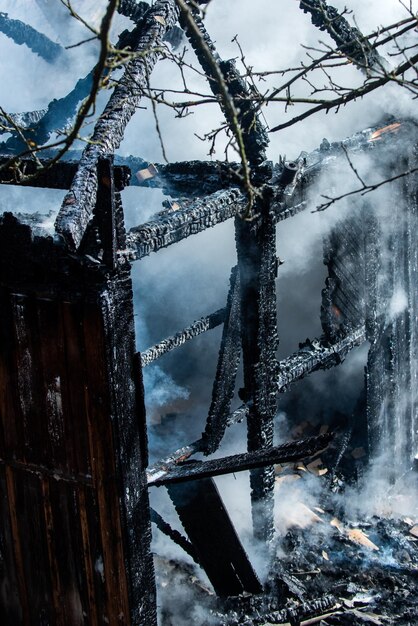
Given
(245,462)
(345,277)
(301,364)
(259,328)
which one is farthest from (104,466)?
(345,277)

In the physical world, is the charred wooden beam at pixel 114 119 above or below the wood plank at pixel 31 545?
above

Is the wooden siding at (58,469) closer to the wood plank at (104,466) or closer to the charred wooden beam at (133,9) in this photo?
the wood plank at (104,466)

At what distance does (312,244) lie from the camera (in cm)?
974

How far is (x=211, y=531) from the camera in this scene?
17.6ft

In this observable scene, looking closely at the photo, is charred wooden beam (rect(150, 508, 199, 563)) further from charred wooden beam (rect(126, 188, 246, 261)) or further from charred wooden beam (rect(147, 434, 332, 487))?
charred wooden beam (rect(126, 188, 246, 261))

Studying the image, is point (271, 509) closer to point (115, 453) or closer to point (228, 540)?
point (228, 540)

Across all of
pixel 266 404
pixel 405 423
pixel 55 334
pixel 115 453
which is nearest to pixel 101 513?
pixel 115 453

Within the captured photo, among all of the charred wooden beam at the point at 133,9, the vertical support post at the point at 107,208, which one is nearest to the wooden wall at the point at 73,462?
the vertical support post at the point at 107,208

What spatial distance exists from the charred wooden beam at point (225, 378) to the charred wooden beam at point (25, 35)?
7.06m

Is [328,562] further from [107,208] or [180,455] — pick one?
[107,208]

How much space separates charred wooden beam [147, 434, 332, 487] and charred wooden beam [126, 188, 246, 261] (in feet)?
5.18

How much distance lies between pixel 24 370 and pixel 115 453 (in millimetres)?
842

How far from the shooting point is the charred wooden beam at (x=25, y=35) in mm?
10125

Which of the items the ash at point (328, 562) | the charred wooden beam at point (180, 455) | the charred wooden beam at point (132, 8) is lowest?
the ash at point (328, 562)
